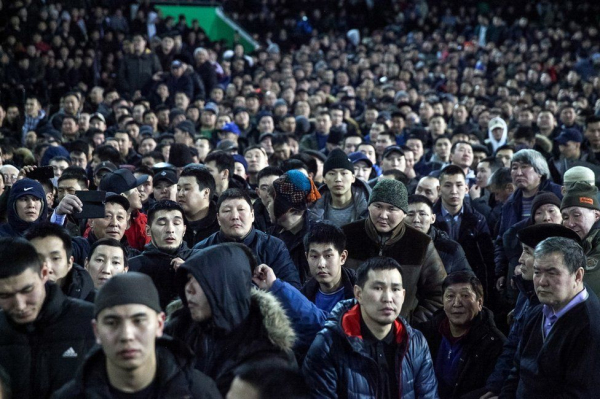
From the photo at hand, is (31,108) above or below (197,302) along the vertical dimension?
above

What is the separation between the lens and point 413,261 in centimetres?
513

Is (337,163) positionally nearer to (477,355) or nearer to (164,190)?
(164,190)

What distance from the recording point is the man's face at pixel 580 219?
17.2 ft

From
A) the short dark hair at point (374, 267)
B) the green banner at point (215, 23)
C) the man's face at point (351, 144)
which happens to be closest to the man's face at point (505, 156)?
the man's face at point (351, 144)

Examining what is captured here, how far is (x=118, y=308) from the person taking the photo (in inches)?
112

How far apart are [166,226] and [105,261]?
1.92 feet

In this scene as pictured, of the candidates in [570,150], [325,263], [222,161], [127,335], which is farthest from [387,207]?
[570,150]

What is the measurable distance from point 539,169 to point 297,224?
2.54 meters

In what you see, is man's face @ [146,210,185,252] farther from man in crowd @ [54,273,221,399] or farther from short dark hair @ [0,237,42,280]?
man in crowd @ [54,273,221,399]

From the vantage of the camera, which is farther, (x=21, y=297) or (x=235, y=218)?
(x=235, y=218)

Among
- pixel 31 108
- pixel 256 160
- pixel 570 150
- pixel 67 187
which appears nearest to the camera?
→ pixel 67 187

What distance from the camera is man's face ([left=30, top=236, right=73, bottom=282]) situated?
162 inches

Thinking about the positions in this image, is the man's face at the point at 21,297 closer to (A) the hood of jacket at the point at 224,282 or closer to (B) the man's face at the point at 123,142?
(A) the hood of jacket at the point at 224,282

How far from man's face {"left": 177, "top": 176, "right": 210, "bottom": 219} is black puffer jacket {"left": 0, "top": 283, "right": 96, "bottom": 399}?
103 inches
